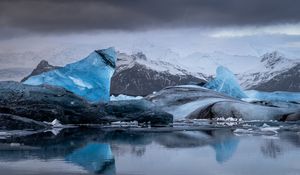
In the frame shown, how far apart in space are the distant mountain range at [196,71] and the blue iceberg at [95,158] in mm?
134218

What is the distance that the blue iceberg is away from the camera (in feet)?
26.3

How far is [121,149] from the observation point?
10.9 metres

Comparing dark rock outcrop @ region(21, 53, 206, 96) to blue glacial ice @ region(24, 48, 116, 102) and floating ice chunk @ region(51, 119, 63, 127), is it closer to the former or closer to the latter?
blue glacial ice @ region(24, 48, 116, 102)

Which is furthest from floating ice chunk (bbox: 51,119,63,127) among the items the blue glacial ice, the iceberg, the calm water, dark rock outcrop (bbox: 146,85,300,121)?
the iceberg

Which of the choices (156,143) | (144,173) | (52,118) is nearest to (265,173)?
(144,173)

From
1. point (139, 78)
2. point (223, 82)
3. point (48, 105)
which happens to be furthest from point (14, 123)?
point (139, 78)

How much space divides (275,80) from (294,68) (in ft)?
25.4

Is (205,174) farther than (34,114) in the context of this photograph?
No

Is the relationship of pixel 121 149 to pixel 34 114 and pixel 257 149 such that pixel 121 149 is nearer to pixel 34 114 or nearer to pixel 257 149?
pixel 257 149

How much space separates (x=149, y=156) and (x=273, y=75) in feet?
586

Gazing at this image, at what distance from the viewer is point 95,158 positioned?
9.23 m

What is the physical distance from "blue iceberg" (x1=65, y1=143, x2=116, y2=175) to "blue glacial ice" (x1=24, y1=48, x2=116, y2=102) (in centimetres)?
1584

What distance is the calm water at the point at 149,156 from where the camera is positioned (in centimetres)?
798

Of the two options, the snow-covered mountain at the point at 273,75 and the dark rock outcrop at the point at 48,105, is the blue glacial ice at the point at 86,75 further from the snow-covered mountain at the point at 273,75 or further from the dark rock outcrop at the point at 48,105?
the snow-covered mountain at the point at 273,75
